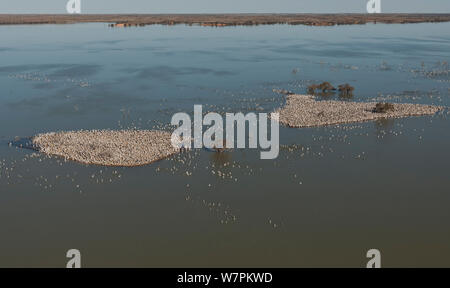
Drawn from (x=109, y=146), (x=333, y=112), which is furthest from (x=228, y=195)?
(x=333, y=112)

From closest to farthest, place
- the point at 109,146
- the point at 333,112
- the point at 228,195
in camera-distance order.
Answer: the point at 228,195, the point at 109,146, the point at 333,112

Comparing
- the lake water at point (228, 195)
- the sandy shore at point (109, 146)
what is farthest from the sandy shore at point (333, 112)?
the sandy shore at point (109, 146)

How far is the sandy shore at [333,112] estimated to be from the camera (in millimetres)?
37938

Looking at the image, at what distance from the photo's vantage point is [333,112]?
133 ft

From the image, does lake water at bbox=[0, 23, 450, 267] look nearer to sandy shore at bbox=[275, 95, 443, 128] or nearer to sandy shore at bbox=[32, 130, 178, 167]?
sandy shore at bbox=[32, 130, 178, 167]

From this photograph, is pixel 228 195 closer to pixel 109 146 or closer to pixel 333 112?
pixel 109 146

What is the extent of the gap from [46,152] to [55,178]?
182 inches

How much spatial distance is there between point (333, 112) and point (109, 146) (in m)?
22.1

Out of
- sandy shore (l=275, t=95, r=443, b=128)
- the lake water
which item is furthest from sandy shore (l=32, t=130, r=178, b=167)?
sandy shore (l=275, t=95, r=443, b=128)

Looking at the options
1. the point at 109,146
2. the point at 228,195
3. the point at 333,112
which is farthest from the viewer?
the point at 333,112

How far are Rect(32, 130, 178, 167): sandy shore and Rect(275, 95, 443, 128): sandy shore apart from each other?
41.5 feet

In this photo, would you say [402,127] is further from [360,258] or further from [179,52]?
[179,52]

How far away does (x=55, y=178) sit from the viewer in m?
26.4
